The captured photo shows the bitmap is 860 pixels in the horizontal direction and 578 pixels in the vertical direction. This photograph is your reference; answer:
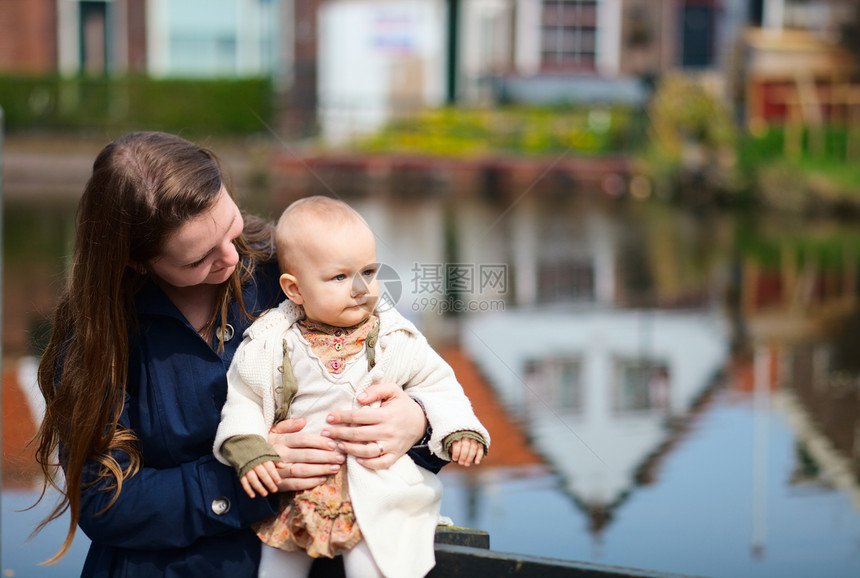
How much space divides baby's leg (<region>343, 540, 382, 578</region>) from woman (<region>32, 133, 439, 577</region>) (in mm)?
138

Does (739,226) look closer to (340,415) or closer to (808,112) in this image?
(808,112)

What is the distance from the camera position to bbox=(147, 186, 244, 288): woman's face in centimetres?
176

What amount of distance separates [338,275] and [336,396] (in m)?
0.21

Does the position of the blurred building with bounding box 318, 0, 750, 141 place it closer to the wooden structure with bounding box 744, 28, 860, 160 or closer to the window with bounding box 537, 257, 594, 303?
the wooden structure with bounding box 744, 28, 860, 160

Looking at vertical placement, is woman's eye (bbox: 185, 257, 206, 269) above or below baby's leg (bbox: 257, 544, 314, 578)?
above

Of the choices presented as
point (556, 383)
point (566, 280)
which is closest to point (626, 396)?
point (556, 383)

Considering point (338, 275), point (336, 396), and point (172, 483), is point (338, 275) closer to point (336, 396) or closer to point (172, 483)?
point (336, 396)

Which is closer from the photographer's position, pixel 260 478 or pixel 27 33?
pixel 260 478

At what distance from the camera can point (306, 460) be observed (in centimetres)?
174

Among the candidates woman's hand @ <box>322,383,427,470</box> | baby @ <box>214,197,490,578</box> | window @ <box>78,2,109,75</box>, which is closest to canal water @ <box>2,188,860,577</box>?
baby @ <box>214,197,490,578</box>

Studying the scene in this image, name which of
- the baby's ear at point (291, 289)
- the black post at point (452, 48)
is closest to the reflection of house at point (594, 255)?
the baby's ear at point (291, 289)

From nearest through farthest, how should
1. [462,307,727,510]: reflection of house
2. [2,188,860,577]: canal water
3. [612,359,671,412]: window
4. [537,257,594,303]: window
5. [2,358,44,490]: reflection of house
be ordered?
[2,358,44,490]: reflection of house < [2,188,860,577]: canal water < [462,307,727,510]: reflection of house < [612,359,671,412]: window < [537,257,594,303]: window

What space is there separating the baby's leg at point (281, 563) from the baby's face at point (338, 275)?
409 mm

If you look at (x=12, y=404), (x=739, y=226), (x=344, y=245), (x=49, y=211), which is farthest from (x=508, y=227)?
(x=344, y=245)
